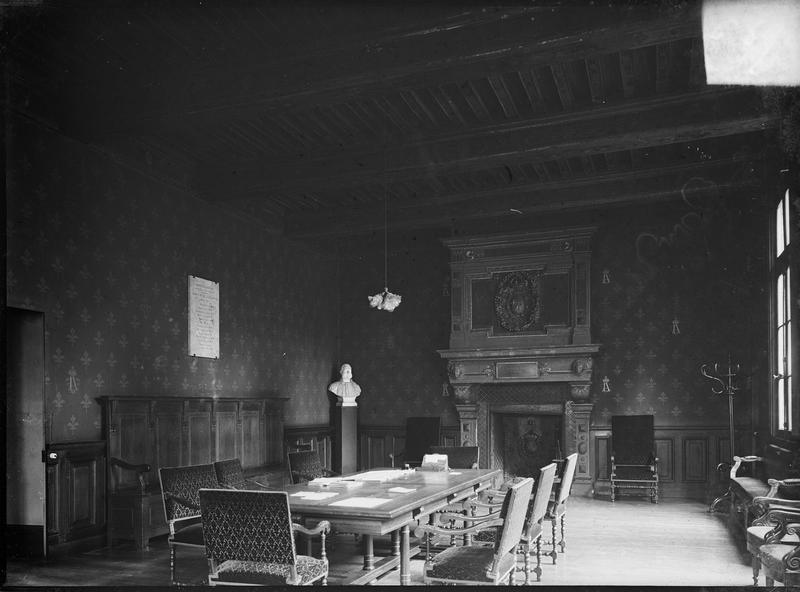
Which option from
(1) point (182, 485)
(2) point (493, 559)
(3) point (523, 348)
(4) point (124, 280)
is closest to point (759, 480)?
(3) point (523, 348)

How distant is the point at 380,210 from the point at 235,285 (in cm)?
236

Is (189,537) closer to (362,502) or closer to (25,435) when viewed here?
(362,502)

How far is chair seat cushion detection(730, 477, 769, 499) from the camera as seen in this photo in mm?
6795

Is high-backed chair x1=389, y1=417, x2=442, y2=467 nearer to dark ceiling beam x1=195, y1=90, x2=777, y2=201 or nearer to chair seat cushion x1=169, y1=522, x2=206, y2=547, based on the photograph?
dark ceiling beam x1=195, y1=90, x2=777, y2=201

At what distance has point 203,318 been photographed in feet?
29.5

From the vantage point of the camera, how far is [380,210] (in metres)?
10.8

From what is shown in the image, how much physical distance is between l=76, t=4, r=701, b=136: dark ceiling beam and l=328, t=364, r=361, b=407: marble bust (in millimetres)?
5901

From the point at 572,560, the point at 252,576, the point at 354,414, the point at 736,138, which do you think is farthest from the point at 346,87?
the point at 354,414

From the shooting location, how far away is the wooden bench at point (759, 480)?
252 inches

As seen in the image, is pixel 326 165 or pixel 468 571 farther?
pixel 326 165

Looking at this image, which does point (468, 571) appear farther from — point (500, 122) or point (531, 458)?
point (531, 458)

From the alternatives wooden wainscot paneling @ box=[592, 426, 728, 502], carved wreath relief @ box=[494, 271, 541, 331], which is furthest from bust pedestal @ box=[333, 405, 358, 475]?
wooden wainscot paneling @ box=[592, 426, 728, 502]

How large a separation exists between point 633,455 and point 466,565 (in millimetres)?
6572

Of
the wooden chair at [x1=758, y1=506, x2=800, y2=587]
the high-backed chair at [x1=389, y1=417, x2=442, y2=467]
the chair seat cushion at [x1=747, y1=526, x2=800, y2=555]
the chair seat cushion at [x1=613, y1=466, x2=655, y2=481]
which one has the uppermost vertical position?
the wooden chair at [x1=758, y1=506, x2=800, y2=587]
